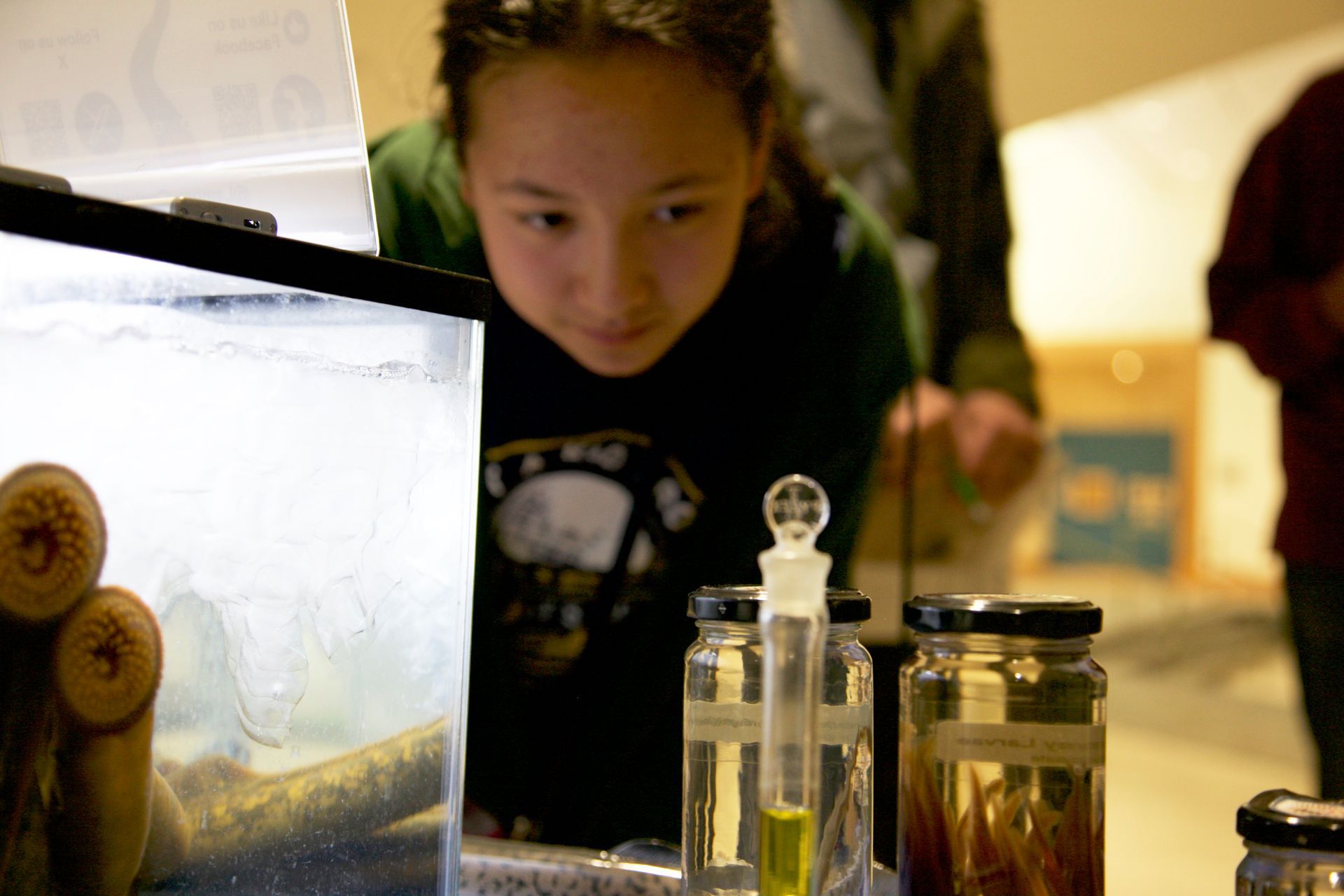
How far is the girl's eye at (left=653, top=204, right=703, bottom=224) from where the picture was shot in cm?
93

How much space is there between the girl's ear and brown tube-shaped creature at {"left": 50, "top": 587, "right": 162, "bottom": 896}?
64 centimetres

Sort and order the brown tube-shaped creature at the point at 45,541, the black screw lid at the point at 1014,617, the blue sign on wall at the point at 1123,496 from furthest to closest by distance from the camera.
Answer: the blue sign on wall at the point at 1123,496, the black screw lid at the point at 1014,617, the brown tube-shaped creature at the point at 45,541

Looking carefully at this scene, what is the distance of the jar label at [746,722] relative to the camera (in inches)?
23.7

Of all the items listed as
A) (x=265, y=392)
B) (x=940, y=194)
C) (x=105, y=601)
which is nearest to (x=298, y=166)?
(x=265, y=392)

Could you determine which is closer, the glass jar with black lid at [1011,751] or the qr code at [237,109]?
the glass jar with black lid at [1011,751]

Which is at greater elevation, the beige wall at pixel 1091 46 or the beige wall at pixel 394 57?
the beige wall at pixel 1091 46

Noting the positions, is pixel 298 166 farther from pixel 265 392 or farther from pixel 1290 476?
pixel 1290 476

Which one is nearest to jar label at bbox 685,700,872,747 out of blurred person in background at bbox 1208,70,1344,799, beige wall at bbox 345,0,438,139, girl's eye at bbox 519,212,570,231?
girl's eye at bbox 519,212,570,231

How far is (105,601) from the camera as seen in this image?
455mm

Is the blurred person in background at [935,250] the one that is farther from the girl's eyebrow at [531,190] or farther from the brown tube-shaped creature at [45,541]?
the brown tube-shaped creature at [45,541]

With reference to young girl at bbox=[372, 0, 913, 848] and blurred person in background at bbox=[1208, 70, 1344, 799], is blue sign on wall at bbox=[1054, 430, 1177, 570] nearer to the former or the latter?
blurred person in background at bbox=[1208, 70, 1344, 799]

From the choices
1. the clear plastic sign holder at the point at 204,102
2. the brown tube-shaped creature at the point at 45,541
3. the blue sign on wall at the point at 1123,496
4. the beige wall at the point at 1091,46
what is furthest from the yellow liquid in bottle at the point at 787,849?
the blue sign on wall at the point at 1123,496

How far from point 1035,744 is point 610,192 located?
57 cm

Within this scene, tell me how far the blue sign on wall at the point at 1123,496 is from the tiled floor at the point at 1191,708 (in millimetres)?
85
